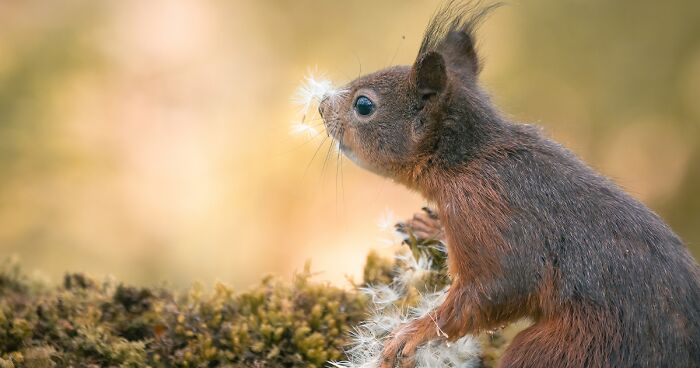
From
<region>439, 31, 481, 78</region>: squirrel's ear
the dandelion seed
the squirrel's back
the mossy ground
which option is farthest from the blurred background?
the squirrel's back

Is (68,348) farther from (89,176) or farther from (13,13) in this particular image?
(13,13)

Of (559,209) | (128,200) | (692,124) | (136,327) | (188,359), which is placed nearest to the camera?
(559,209)

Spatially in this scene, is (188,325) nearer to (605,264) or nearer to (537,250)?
(537,250)

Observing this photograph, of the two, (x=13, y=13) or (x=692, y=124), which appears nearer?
(x=692, y=124)

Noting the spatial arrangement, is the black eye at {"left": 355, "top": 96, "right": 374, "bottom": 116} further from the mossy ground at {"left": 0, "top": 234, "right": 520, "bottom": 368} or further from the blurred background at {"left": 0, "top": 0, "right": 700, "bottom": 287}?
the blurred background at {"left": 0, "top": 0, "right": 700, "bottom": 287}

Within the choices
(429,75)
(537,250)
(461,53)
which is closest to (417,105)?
(429,75)

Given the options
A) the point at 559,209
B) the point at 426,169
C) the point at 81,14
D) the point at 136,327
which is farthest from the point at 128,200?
the point at 559,209

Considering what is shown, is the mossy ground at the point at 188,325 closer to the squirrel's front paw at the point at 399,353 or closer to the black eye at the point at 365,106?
the squirrel's front paw at the point at 399,353
